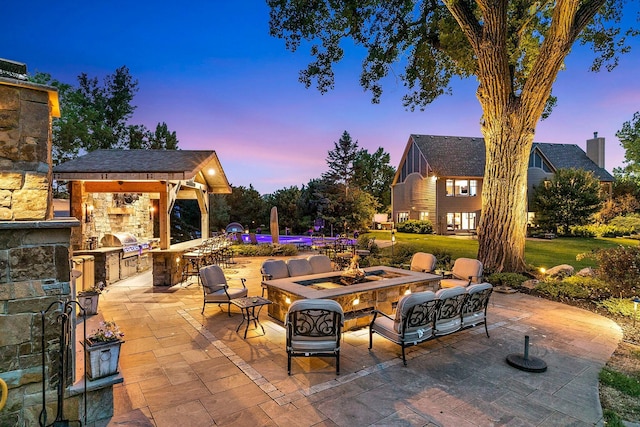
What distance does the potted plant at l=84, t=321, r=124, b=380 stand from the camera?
327 centimetres

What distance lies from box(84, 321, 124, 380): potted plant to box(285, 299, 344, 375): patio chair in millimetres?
1971

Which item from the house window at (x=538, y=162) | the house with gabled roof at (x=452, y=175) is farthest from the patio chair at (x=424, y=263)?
the house window at (x=538, y=162)

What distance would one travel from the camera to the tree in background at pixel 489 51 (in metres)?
9.70

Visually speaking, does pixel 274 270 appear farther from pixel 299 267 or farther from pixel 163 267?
pixel 163 267

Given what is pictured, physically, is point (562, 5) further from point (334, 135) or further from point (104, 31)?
point (334, 135)

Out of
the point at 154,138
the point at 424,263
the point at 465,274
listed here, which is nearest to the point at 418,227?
the point at 424,263

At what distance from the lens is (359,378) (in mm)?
4332

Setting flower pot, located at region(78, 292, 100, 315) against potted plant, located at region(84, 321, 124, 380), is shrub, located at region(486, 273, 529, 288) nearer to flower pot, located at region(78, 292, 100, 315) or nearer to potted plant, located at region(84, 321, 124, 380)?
potted plant, located at region(84, 321, 124, 380)

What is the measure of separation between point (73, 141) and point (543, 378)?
26313 millimetres

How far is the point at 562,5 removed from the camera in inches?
351

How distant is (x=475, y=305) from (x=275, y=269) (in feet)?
13.7

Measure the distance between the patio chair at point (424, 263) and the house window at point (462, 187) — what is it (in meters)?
19.6

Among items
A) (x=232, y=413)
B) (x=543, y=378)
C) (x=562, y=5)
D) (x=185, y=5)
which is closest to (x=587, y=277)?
(x=543, y=378)

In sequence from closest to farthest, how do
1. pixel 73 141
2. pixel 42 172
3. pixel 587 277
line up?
pixel 42 172 → pixel 587 277 → pixel 73 141
